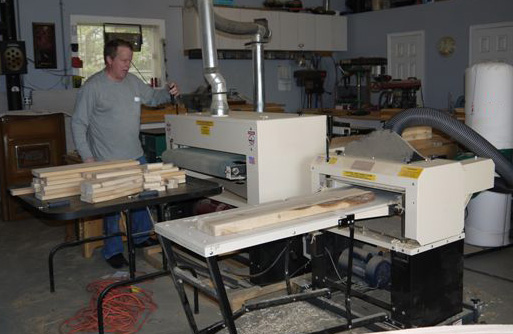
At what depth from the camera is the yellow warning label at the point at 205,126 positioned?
3230 millimetres

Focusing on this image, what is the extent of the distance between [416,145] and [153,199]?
235 centimetres

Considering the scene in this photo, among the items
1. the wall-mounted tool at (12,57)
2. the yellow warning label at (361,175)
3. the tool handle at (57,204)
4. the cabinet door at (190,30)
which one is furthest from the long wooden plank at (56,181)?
the cabinet door at (190,30)

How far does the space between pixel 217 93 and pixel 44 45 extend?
3.77 metres

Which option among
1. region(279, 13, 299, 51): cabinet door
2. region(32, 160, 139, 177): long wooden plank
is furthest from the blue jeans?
region(279, 13, 299, 51): cabinet door

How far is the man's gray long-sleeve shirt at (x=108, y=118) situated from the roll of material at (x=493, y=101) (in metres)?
2.38

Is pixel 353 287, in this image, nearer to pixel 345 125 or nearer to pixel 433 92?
pixel 345 125

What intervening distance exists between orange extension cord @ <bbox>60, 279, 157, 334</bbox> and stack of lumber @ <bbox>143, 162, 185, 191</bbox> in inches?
30.9

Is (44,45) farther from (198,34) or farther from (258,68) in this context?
(258,68)

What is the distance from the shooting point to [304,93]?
855 cm

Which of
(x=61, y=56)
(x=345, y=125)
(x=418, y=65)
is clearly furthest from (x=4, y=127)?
(x=418, y=65)

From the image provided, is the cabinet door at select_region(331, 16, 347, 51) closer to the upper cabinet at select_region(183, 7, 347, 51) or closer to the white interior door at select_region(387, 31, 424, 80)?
the upper cabinet at select_region(183, 7, 347, 51)

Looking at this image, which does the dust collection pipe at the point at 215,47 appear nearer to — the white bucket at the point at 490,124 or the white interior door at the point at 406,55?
the white bucket at the point at 490,124

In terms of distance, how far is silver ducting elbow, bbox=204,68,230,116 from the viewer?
3.33 m

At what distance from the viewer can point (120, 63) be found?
3.86 m
